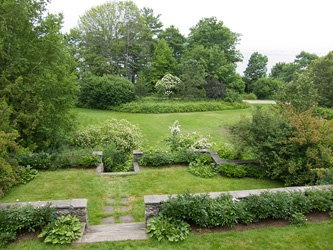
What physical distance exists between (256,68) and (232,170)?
36574 millimetres

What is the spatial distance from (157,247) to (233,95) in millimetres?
24094

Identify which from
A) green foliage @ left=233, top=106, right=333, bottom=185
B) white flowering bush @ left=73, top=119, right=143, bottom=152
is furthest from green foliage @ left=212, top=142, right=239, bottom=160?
white flowering bush @ left=73, top=119, right=143, bottom=152

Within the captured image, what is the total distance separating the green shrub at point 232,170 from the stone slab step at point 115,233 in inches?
126

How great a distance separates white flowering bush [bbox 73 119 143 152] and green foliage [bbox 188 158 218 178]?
2851 mm

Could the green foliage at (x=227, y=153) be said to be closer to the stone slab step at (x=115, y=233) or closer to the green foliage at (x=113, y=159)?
the green foliage at (x=113, y=159)

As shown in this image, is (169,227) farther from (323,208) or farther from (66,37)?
(66,37)

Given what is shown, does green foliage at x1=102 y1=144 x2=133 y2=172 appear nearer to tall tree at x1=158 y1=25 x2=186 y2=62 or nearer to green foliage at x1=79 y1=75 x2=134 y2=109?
green foliage at x1=79 y1=75 x2=134 y2=109

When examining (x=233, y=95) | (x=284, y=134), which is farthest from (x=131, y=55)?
(x=284, y=134)

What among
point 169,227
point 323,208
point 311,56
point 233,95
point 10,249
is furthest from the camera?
point 311,56

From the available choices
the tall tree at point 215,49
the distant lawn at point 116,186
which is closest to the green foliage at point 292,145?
the distant lawn at point 116,186

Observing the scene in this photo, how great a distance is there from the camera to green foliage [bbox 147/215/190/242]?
12.3 ft

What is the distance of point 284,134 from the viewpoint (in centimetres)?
601

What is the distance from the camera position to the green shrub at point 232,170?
654 cm

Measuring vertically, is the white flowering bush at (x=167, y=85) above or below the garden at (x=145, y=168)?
above
